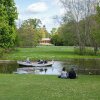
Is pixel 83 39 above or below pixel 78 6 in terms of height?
below

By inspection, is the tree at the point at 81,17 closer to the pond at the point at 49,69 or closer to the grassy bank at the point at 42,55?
the grassy bank at the point at 42,55

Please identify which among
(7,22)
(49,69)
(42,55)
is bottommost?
(49,69)

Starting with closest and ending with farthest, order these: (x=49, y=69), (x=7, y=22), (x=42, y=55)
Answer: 1. (x=49, y=69)
2. (x=7, y=22)
3. (x=42, y=55)

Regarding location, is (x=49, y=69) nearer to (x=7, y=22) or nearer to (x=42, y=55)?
(x=7, y=22)

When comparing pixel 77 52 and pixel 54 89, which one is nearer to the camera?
pixel 54 89

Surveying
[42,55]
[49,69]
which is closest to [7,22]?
[42,55]

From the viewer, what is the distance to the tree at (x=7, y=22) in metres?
60.5

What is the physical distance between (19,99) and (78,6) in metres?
69.4

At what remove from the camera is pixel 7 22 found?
6344 cm

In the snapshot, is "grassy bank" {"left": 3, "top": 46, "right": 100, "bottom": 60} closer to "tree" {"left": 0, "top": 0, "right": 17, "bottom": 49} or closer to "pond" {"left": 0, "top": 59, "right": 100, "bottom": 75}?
"tree" {"left": 0, "top": 0, "right": 17, "bottom": 49}

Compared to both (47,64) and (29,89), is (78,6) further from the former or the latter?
(29,89)

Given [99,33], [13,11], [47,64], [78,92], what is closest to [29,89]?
[78,92]

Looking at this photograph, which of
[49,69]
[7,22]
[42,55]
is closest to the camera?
[49,69]

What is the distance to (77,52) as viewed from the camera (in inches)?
3211
